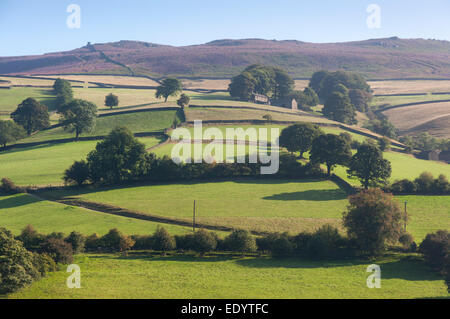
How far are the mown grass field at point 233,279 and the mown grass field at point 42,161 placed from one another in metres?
33.0

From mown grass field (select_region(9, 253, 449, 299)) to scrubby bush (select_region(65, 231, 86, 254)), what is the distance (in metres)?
1.16

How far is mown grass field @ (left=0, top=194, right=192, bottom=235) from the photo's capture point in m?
54.0

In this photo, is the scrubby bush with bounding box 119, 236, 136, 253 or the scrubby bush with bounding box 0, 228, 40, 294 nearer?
the scrubby bush with bounding box 0, 228, 40, 294

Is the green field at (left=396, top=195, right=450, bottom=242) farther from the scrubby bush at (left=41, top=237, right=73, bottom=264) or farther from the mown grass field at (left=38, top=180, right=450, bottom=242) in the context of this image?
Result: the scrubby bush at (left=41, top=237, right=73, bottom=264)

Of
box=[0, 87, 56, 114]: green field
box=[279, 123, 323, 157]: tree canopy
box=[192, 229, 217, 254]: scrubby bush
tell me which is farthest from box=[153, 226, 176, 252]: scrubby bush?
box=[0, 87, 56, 114]: green field

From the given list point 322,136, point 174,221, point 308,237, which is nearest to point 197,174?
point 174,221

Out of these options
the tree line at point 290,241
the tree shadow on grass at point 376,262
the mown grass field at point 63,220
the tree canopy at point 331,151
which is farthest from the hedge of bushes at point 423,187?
the mown grass field at point 63,220

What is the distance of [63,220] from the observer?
57000mm

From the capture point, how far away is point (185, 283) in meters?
40.6

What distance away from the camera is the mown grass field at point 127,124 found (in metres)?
109

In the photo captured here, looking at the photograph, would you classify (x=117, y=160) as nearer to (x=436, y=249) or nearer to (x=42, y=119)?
(x=436, y=249)

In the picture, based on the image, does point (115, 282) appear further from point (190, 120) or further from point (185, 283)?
point (190, 120)

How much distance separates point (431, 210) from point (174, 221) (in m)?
37.7

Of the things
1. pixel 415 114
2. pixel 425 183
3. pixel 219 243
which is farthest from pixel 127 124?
pixel 415 114
